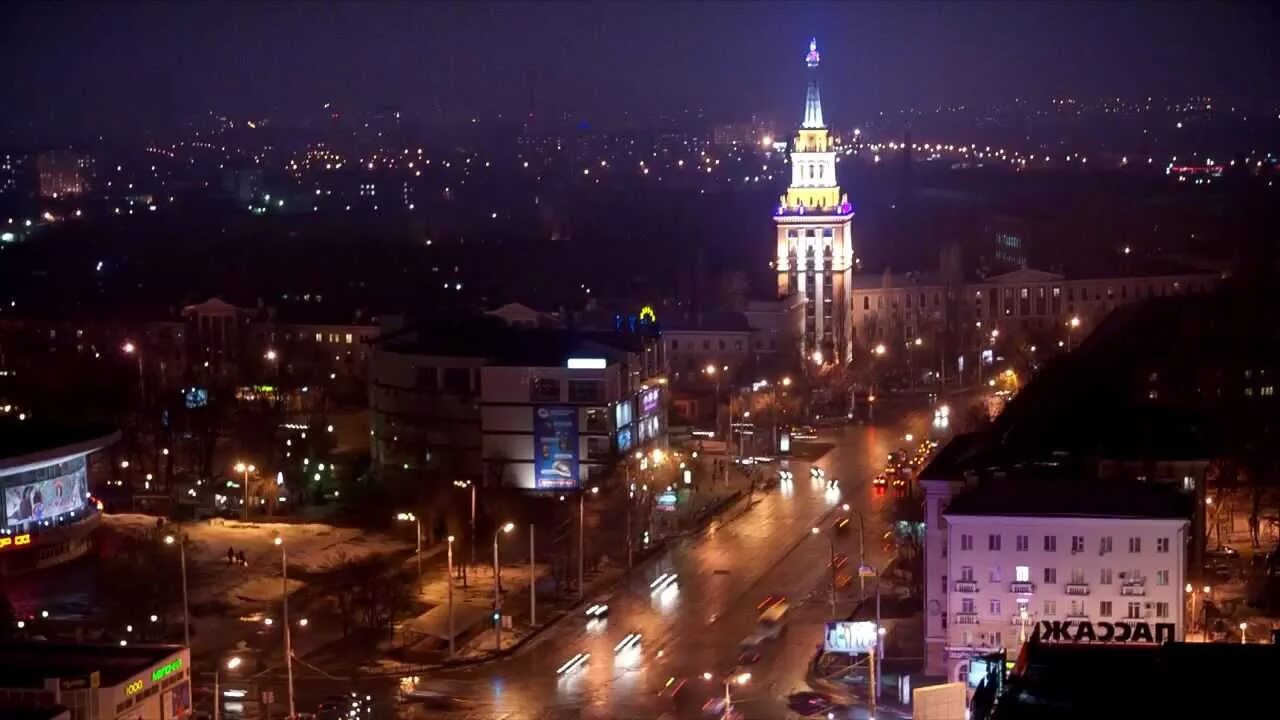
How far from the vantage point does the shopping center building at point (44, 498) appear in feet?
49.0

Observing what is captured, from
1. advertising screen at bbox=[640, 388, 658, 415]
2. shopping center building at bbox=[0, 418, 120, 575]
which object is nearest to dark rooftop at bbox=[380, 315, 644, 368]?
advertising screen at bbox=[640, 388, 658, 415]

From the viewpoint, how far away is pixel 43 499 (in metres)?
15.2

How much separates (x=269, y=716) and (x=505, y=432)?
7524mm

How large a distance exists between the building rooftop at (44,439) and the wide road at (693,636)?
4.50 meters

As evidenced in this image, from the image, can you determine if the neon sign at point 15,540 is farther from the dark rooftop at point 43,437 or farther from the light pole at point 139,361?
the light pole at point 139,361

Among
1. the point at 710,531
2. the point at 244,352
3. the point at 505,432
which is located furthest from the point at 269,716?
the point at 244,352

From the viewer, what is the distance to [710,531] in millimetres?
16328

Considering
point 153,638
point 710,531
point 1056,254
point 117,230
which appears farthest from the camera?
point 117,230

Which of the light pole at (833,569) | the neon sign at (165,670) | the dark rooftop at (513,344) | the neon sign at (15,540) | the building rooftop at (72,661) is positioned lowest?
the light pole at (833,569)

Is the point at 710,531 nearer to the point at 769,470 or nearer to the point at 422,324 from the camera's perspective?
the point at 769,470

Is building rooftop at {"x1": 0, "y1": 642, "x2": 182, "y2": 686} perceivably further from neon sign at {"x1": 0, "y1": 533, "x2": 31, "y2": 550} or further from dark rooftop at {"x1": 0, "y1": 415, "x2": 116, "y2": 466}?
dark rooftop at {"x1": 0, "y1": 415, "x2": 116, "y2": 466}

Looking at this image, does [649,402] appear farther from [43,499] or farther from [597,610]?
[43,499]

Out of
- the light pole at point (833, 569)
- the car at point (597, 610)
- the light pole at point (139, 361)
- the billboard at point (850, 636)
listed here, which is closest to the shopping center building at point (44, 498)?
the car at point (597, 610)

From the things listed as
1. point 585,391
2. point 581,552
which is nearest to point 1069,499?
point 581,552
